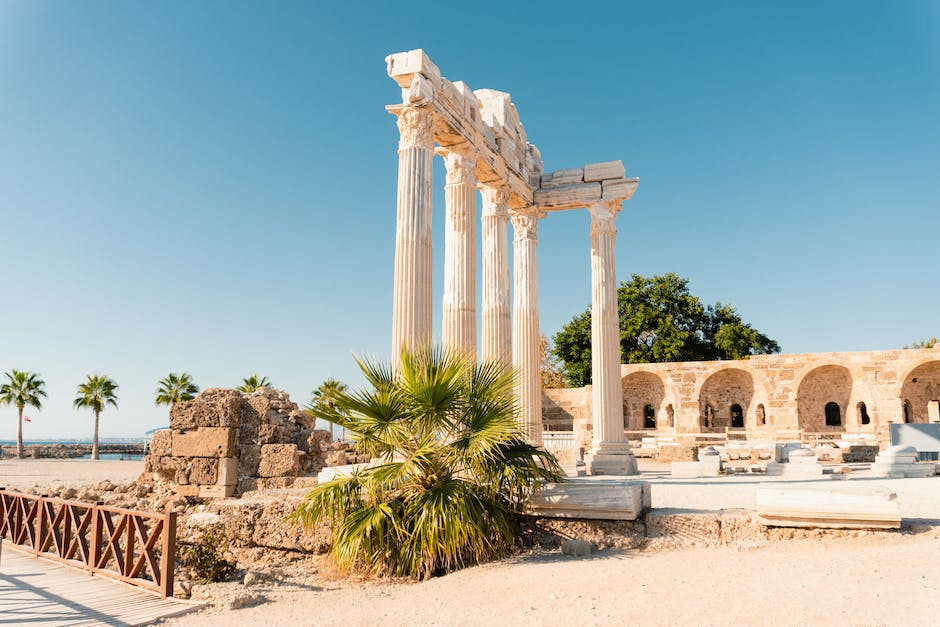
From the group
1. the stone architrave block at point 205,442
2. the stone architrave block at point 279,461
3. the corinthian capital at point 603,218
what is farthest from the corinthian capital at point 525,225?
the stone architrave block at point 205,442

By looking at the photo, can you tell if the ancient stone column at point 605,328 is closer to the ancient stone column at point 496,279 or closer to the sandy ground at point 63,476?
the ancient stone column at point 496,279

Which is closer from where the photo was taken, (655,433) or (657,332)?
(655,433)

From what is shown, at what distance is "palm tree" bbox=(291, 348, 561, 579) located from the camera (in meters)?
6.90

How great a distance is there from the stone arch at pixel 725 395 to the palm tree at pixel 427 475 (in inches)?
1151

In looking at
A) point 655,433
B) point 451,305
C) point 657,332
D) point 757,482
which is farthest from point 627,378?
point 451,305

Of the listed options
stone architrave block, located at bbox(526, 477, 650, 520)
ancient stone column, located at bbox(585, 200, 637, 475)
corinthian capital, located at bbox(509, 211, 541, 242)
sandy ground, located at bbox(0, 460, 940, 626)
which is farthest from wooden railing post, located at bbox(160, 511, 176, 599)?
corinthian capital, located at bbox(509, 211, 541, 242)

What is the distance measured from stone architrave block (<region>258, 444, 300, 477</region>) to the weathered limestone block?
2.50ft

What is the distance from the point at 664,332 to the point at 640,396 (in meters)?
6.76

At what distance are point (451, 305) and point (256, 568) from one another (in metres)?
6.30

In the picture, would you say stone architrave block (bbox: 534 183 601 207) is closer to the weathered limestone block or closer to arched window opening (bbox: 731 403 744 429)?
the weathered limestone block

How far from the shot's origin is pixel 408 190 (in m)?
11.5

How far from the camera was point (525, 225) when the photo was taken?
17.1 meters

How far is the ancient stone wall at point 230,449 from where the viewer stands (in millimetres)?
11930

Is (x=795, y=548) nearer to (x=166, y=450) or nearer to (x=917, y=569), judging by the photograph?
(x=917, y=569)
